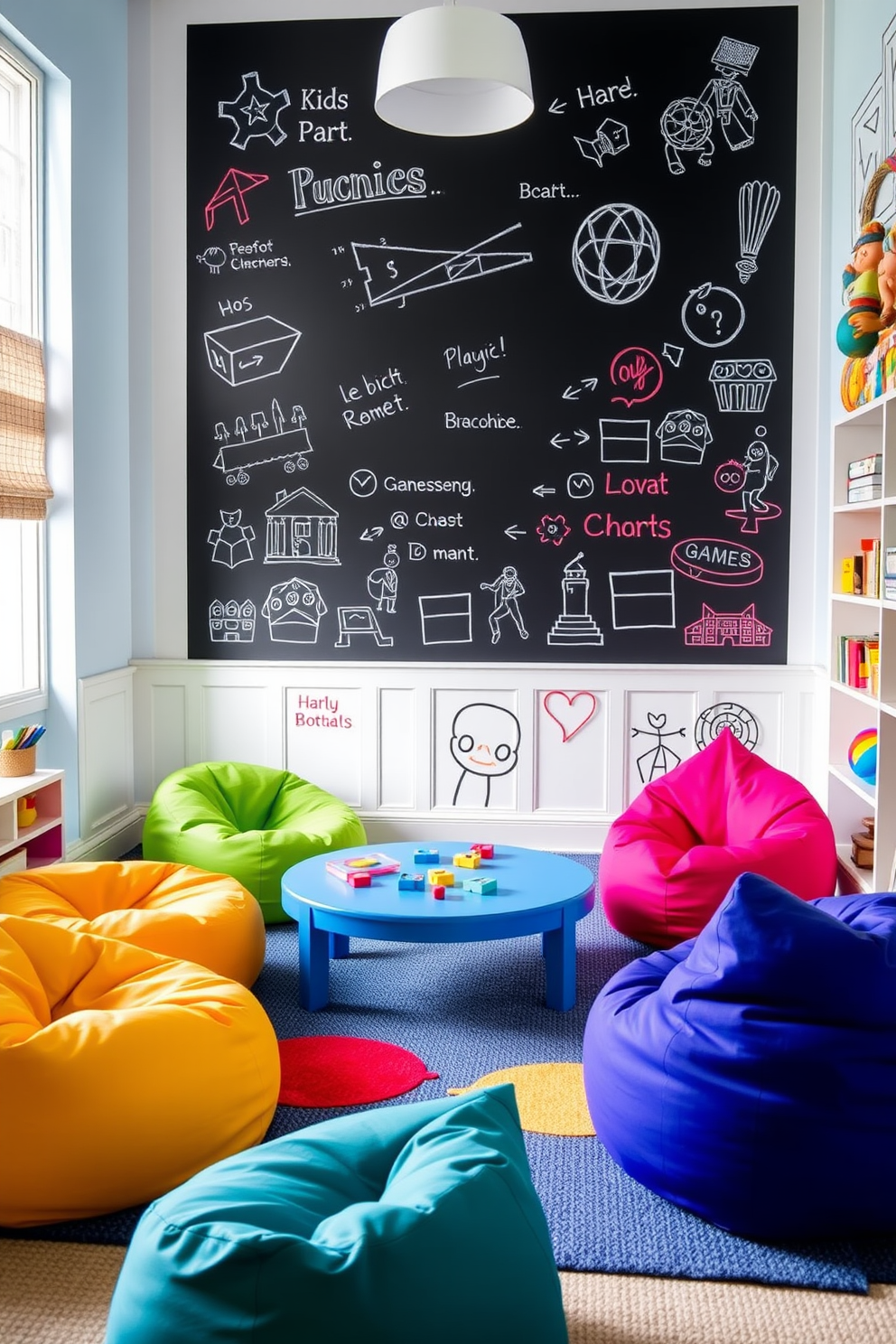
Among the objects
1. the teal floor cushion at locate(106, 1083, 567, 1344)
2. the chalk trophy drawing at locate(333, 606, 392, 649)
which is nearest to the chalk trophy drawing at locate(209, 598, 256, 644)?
the chalk trophy drawing at locate(333, 606, 392, 649)

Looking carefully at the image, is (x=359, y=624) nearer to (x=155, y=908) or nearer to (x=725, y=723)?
(x=725, y=723)

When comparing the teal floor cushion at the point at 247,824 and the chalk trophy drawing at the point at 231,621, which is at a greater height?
the chalk trophy drawing at the point at 231,621

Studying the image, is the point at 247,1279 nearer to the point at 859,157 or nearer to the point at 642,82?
the point at 859,157

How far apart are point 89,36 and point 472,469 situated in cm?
232

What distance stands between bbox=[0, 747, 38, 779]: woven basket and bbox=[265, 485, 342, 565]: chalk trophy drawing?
72.1 inches

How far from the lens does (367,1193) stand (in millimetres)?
2082

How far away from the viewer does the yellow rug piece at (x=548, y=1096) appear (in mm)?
2904

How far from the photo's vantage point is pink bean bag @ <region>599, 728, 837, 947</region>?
3.93 metres

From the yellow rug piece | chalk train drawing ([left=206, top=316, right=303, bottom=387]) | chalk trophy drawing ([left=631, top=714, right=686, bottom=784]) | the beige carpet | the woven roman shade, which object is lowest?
the beige carpet

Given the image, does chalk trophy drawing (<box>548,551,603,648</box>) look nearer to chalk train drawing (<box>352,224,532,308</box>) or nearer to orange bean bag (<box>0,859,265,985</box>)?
chalk train drawing (<box>352,224,532,308</box>)

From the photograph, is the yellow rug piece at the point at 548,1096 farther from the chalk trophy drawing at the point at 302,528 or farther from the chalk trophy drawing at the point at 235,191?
the chalk trophy drawing at the point at 235,191

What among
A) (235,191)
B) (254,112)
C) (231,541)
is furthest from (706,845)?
(254,112)

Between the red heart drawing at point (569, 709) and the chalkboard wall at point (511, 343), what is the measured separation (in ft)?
0.63

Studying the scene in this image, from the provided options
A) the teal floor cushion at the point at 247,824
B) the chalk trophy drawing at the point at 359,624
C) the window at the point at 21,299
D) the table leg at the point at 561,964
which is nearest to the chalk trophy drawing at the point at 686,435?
the chalk trophy drawing at the point at 359,624
